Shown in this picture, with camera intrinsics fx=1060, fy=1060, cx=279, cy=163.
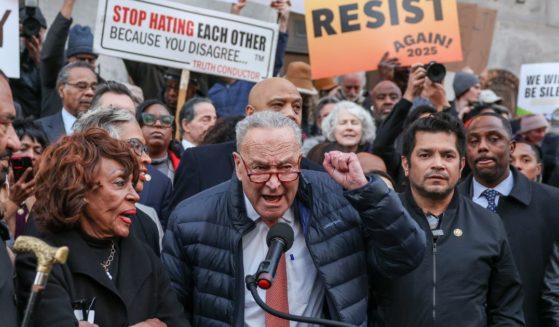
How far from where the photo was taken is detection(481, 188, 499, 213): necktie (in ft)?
21.5

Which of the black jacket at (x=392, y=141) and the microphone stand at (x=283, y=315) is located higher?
the black jacket at (x=392, y=141)

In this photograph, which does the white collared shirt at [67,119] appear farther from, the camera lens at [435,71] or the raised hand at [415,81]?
the camera lens at [435,71]

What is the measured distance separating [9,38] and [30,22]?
0.95 meters

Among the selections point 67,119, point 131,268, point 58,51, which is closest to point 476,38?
point 58,51

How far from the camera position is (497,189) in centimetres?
659

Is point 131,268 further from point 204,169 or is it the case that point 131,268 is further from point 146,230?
point 204,169

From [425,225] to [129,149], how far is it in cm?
180

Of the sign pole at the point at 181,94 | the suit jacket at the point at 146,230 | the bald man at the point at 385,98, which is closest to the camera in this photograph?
the suit jacket at the point at 146,230

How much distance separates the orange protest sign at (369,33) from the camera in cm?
973

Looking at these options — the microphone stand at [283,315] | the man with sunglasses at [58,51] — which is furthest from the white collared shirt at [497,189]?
the man with sunglasses at [58,51]

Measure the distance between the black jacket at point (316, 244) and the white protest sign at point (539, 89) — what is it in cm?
728

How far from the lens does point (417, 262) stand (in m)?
4.78

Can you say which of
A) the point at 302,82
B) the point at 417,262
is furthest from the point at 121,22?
the point at 417,262

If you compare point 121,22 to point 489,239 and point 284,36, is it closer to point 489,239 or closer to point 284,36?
point 284,36
